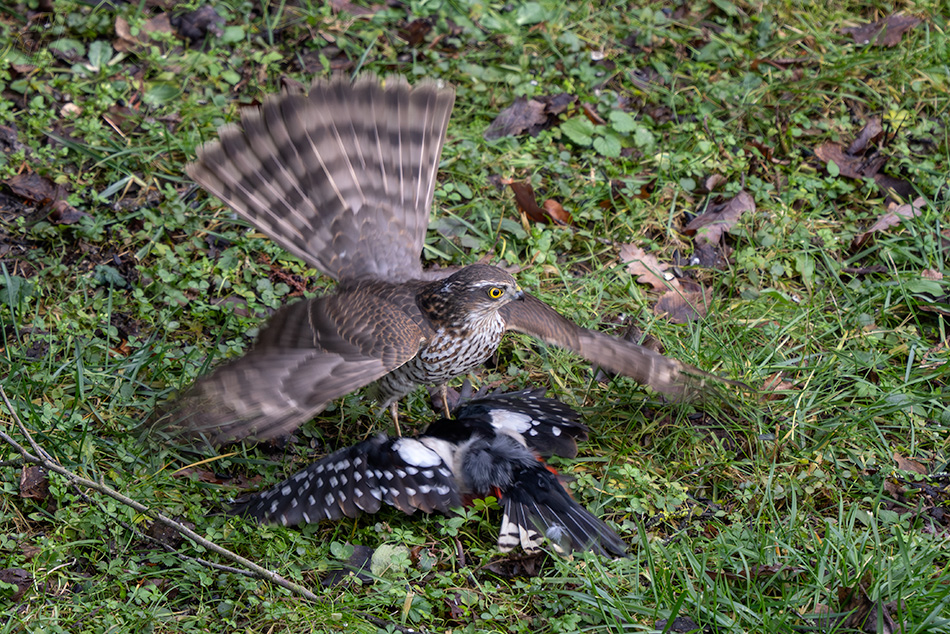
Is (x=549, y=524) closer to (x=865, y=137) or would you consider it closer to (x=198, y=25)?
(x=865, y=137)

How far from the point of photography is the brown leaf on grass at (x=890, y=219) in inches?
224

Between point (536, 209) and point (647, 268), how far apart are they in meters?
0.83

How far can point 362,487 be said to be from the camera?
13.5ft

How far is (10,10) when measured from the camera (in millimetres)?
6469

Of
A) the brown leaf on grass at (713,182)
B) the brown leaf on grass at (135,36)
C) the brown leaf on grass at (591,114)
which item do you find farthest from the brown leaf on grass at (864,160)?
the brown leaf on grass at (135,36)

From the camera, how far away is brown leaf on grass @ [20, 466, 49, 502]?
4137 mm

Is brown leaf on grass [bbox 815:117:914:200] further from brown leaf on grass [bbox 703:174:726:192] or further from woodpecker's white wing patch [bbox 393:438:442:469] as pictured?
woodpecker's white wing patch [bbox 393:438:442:469]

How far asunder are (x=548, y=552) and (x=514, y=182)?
263 centimetres

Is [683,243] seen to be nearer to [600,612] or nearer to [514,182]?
[514,182]

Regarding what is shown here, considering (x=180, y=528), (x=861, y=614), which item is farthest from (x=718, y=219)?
(x=180, y=528)

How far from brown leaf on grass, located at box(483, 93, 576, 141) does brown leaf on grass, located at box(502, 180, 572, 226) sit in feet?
1.95

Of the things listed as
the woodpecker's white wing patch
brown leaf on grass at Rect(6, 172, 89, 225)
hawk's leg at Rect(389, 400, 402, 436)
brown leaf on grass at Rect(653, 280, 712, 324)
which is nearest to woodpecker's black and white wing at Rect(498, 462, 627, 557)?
the woodpecker's white wing patch

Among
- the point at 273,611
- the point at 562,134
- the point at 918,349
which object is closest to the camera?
the point at 273,611

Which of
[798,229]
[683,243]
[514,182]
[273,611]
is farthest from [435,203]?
[273,611]
